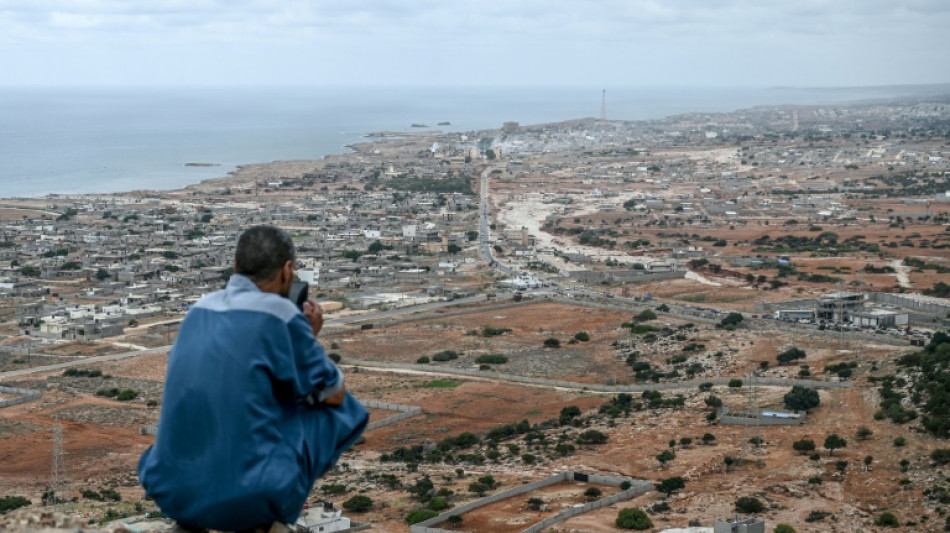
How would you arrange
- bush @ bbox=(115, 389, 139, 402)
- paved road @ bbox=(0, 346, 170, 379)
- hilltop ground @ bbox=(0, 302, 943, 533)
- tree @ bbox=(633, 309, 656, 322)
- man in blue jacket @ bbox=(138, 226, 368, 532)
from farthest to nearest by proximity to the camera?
tree @ bbox=(633, 309, 656, 322) → paved road @ bbox=(0, 346, 170, 379) → bush @ bbox=(115, 389, 139, 402) → hilltop ground @ bbox=(0, 302, 943, 533) → man in blue jacket @ bbox=(138, 226, 368, 532)

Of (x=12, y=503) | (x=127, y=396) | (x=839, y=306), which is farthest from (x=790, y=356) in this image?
(x=12, y=503)

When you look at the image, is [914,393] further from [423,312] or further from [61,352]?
[61,352]

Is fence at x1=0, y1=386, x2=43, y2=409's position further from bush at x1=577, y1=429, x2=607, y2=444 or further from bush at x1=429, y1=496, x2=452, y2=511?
bush at x1=429, y1=496, x2=452, y2=511

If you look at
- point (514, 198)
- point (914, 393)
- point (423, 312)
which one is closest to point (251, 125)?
point (514, 198)

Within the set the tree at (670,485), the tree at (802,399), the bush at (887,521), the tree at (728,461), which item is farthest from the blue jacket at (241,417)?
the tree at (802,399)

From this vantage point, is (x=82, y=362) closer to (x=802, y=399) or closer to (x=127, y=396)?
(x=127, y=396)

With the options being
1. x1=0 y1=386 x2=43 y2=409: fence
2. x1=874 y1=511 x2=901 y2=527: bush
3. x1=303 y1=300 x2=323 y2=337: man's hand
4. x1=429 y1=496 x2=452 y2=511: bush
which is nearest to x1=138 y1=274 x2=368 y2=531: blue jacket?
x1=303 y1=300 x2=323 y2=337: man's hand

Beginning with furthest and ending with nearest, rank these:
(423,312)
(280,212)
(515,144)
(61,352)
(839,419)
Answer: (515,144), (280,212), (423,312), (61,352), (839,419)
